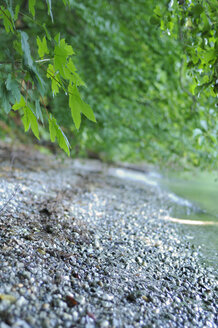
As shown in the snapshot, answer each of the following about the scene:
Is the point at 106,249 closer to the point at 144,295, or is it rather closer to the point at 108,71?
the point at 144,295

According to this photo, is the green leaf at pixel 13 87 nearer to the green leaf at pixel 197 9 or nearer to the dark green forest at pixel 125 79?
the green leaf at pixel 197 9

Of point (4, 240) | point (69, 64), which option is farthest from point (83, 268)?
point (69, 64)

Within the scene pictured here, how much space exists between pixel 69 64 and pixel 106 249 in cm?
193

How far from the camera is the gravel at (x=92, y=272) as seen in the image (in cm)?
172

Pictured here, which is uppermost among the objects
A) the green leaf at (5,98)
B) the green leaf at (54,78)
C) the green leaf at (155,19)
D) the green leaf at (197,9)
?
the green leaf at (197,9)

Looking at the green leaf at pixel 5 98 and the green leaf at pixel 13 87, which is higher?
the green leaf at pixel 13 87

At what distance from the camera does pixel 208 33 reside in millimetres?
1823

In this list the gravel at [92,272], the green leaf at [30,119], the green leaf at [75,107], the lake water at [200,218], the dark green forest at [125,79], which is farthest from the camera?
the dark green forest at [125,79]

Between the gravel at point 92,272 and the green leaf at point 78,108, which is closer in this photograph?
the green leaf at point 78,108

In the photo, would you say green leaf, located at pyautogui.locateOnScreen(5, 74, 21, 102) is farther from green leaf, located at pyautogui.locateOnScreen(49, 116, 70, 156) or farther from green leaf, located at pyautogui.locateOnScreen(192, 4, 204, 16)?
green leaf, located at pyautogui.locateOnScreen(192, 4, 204, 16)

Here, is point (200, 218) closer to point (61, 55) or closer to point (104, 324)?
point (104, 324)

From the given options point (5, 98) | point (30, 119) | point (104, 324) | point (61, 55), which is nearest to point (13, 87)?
point (5, 98)

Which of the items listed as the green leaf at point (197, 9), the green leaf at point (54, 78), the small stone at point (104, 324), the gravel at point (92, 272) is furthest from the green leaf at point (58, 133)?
the green leaf at point (197, 9)

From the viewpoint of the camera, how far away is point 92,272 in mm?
2281
